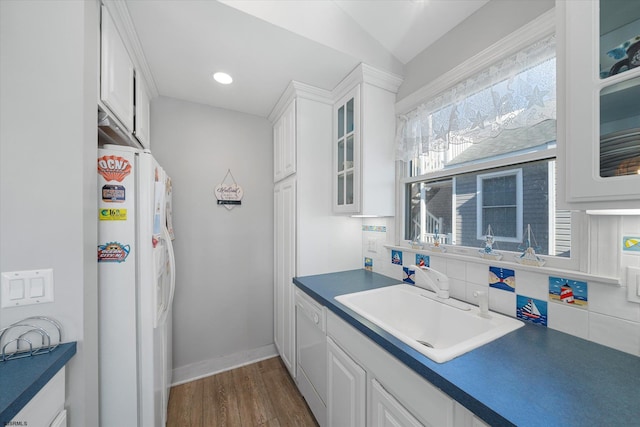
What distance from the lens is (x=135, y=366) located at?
1.13m

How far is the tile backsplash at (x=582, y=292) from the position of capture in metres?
0.84

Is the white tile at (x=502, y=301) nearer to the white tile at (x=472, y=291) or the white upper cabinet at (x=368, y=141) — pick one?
the white tile at (x=472, y=291)

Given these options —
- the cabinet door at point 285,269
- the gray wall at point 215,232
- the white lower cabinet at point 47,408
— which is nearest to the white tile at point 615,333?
the cabinet door at point 285,269

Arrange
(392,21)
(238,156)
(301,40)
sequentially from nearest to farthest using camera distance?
1. (301,40)
2. (392,21)
3. (238,156)

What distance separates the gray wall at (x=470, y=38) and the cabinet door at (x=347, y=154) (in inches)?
15.3

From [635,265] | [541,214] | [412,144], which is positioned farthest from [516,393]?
[412,144]

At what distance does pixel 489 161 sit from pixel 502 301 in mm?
719

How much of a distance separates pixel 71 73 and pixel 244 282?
73.0 inches

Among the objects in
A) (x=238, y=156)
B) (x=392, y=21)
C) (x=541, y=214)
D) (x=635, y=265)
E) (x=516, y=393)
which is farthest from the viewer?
(x=238, y=156)

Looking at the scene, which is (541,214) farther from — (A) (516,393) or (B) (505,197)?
(A) (516,393)

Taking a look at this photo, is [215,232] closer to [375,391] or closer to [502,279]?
[375,391]

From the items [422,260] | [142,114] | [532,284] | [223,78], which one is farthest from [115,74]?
[532,284]

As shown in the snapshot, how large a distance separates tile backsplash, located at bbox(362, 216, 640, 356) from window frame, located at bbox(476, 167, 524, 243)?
18 cm

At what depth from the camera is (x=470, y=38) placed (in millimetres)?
1330
